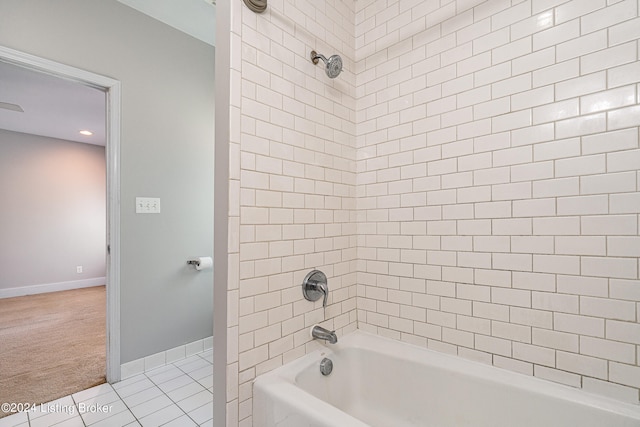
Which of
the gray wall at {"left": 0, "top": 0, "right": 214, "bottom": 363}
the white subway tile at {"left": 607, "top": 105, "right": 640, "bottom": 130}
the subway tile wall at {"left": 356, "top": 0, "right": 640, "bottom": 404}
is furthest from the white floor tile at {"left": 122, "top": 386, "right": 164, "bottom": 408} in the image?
the white subway tile at {"left": 607, "top": 105, "right": 640, "bottom": 130}

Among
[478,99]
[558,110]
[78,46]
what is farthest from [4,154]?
[558,110]

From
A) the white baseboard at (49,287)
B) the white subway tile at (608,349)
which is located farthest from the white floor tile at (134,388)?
the white baseboard at (49,287)

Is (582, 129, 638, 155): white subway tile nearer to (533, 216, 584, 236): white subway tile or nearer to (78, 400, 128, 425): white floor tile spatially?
(533, 216, 584, 236): white subway tile

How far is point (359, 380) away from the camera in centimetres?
151

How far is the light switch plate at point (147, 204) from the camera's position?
2244 millimetres

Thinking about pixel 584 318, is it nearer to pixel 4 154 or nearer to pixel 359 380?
pixel 359 380

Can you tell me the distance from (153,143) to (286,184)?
1644 millimetres

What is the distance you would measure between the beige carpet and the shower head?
2.70 metres

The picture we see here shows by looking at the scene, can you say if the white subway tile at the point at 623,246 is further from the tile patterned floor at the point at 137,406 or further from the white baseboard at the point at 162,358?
the white baseboard at the point at 162,358

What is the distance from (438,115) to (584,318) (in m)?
1.04

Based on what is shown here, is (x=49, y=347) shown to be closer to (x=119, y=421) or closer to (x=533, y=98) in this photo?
(x=119, y=421)

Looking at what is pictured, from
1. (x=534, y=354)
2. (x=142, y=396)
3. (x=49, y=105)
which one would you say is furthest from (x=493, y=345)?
(x=49, y=105)

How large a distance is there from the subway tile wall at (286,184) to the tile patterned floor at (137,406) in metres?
0.93

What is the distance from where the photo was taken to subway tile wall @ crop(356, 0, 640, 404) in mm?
991
